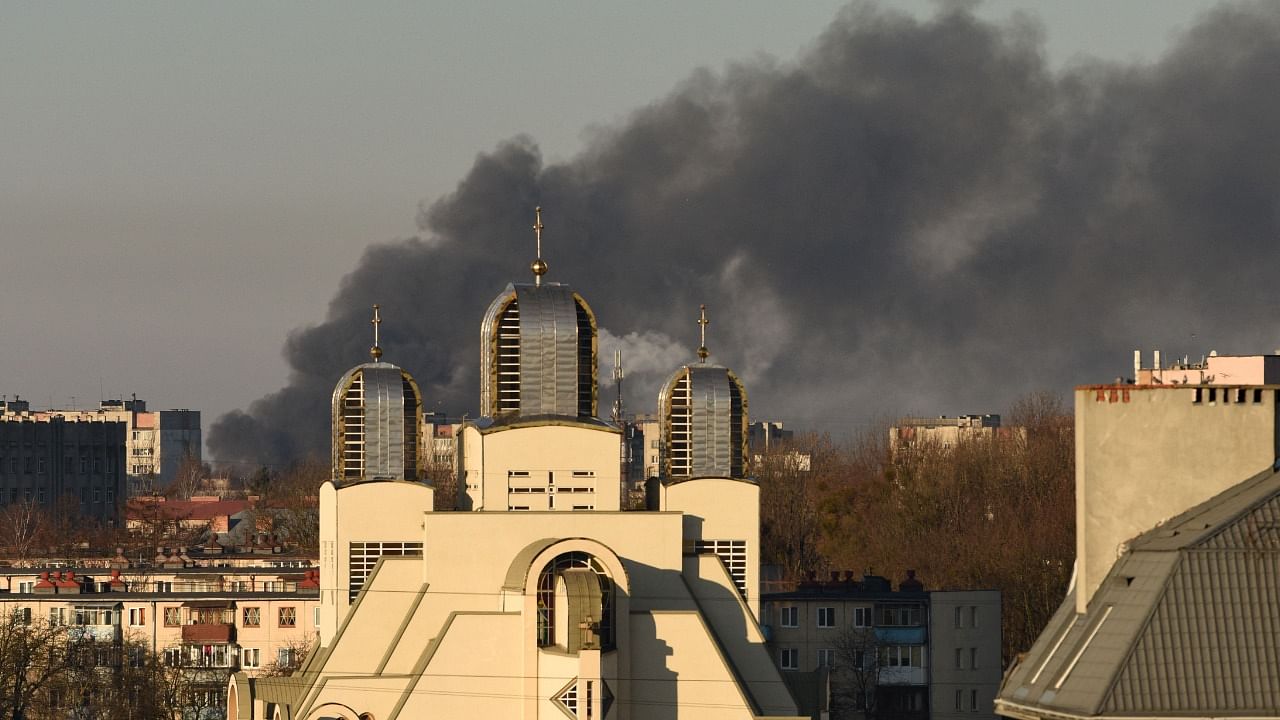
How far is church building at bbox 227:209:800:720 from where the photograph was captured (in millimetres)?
62562

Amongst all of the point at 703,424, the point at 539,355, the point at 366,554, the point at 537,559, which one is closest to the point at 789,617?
the point at 703,424

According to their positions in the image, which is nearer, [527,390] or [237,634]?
[527,390]

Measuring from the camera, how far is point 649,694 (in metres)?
63.3

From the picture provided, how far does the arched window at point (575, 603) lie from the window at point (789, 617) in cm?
2960

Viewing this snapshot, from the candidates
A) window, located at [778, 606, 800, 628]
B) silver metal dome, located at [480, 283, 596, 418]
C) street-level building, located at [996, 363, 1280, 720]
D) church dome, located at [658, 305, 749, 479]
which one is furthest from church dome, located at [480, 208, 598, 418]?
street-level building, located at [996, 363, 1280, 720]

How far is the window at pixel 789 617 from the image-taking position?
92500mm

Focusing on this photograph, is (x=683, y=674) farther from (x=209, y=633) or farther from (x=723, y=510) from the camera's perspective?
(x=209, y=633)

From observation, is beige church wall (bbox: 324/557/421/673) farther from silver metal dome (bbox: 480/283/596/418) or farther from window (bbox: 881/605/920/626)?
window (bbox: 881/605/920/626)

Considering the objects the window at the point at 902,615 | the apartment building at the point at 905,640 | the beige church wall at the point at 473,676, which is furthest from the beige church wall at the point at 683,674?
the window at the point at 902,615

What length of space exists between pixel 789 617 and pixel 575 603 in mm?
31685

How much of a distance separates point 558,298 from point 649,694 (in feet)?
38.3

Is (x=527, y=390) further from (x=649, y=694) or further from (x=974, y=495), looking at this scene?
(x=974, y=495)

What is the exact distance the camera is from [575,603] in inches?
2427

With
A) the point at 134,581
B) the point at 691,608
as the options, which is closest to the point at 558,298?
the point at 691,608
